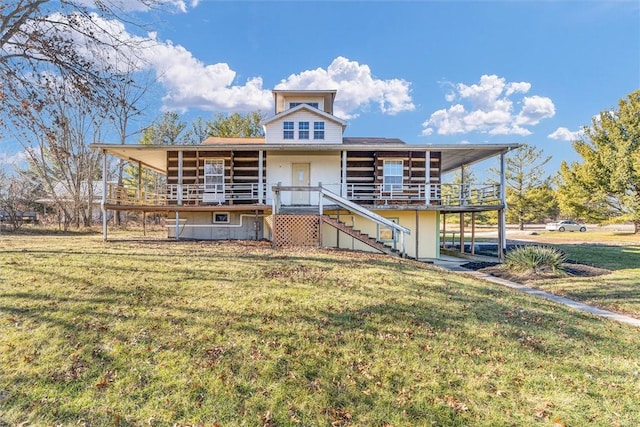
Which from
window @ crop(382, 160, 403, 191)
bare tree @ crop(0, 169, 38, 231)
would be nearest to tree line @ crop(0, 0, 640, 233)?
bare tree @ crop(0, 169, 38, 231)

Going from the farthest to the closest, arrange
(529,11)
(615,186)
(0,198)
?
1. (615,186)
2. (0,198)
3. (529,11)

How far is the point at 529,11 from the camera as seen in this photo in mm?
14727

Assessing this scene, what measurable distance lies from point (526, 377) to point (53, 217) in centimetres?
4026

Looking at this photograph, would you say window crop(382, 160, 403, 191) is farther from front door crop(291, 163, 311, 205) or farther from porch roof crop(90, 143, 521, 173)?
front door crop(291, 163, 311, 205)

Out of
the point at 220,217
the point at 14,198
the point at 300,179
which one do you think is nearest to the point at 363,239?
the point at 300,179

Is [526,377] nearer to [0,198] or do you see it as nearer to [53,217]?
[0,198]

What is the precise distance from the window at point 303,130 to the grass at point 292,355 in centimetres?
1282

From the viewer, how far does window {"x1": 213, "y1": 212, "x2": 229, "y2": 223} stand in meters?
17.5

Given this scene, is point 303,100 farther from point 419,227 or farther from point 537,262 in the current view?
point 537,262

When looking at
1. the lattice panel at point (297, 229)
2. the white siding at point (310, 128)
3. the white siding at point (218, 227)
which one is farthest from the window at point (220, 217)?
the lattice panel at point (297, 229)

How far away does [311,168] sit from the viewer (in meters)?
17.9

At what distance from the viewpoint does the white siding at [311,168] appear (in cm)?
1773

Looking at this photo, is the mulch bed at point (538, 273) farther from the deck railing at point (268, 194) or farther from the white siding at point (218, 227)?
the white siding at point (218, 227)

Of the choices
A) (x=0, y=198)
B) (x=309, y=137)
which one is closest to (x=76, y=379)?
(x=309, y=137)
